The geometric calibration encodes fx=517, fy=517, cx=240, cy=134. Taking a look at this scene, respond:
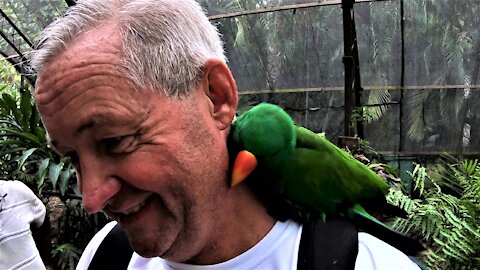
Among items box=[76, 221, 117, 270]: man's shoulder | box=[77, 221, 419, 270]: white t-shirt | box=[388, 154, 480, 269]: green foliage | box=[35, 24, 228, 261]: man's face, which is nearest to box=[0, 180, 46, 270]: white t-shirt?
box=[76, 221, 117, 270]: man's shoulder

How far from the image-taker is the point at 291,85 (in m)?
4.75

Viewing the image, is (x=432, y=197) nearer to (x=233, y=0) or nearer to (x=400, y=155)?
(x=400, y=155)

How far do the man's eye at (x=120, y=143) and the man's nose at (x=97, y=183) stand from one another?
28mm

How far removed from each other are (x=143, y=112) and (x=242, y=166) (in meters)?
0.23

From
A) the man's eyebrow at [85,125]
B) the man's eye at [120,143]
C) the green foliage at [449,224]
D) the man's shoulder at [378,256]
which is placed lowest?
the green foliage at [449,224]

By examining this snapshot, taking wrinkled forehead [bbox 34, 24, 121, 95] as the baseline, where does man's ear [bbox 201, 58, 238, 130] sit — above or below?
below

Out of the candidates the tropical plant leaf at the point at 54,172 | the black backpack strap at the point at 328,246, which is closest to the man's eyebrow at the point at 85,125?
the black backpack strap at the point at 328,246

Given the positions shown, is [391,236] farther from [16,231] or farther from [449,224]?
[449,224]

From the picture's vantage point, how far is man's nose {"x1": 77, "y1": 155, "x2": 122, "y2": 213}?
0.84m

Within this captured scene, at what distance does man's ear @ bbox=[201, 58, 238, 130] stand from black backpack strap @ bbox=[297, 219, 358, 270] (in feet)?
0.87

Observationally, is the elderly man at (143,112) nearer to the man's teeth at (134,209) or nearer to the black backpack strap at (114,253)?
the man's teeth at (134,209)

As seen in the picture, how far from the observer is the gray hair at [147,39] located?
33.2 inches

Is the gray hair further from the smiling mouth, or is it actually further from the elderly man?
the smiling mouth

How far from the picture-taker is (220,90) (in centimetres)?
95
